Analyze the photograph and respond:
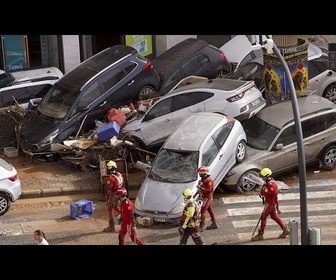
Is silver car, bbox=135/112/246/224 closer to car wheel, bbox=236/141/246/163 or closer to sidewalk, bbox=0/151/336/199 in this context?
car wheel, bbox=236/141/246/163

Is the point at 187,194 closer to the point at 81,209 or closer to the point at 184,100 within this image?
the point at 81,209

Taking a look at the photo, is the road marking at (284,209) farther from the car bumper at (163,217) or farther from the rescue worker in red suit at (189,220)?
the rescue worker in red suit at (189,220)

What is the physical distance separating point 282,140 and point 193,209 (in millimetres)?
4552

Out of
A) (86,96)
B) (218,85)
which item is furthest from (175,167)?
(86,96)

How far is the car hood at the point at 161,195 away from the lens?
18.9m

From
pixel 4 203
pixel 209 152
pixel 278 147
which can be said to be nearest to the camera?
pixel 209 152

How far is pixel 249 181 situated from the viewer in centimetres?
2077

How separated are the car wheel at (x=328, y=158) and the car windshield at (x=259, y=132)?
53.6 inches

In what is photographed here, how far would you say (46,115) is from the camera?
23250 millimetres

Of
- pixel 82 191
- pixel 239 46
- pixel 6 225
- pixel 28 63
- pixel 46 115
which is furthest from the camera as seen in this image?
pixel 28 63
